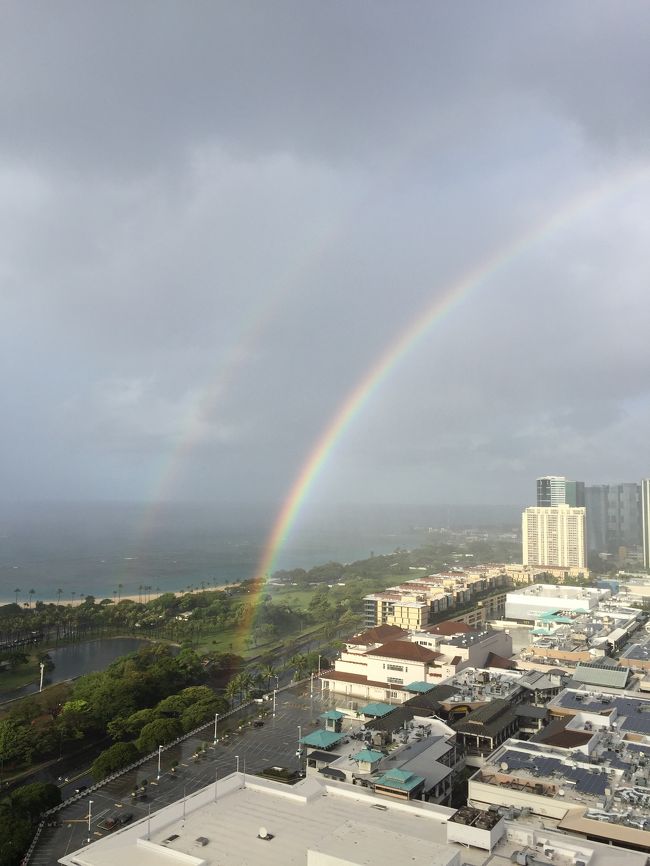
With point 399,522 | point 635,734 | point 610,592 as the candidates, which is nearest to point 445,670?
point 635,734

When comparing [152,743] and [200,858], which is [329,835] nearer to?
[200,858]

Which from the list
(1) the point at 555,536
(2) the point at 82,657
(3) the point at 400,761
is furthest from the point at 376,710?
(1) the point at 555,536

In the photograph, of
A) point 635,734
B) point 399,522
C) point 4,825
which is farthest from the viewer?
point 399,522

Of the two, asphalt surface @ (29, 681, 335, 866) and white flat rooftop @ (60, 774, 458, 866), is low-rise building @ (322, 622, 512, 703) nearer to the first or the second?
asphalt surface @ (29, 681, 335, 866)

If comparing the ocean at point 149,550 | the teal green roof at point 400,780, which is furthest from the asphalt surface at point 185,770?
the ocean at point 149,550

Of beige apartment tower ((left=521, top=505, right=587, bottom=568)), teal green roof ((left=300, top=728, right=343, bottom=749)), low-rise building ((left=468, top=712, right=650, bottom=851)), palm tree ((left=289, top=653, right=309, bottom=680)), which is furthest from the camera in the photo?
beige apartment tower ((left=521, top=505, right=587, bottom=568))

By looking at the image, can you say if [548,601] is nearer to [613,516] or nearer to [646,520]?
[646,520]

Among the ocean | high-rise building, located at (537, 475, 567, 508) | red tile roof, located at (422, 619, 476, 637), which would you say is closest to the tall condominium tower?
high-rise building, located at (537, 475, 567, 508)
